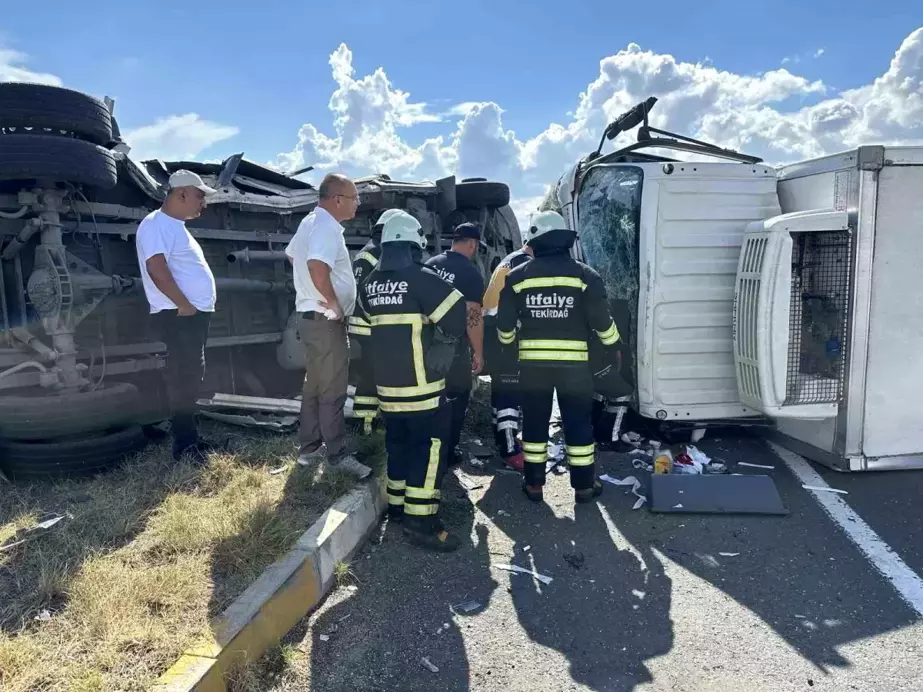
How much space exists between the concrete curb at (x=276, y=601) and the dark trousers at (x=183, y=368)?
1265 millimetres

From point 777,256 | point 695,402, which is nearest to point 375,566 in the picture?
point 695,402

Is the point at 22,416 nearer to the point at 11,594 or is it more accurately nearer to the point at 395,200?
the point at 11,594

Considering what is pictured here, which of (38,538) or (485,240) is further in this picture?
(485,240)

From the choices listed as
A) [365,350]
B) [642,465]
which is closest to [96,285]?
[365,350]

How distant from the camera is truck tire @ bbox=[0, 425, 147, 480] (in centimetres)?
389

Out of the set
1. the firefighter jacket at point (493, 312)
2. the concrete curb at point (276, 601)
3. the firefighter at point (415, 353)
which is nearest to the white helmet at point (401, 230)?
the firefighter at point (415, 353)

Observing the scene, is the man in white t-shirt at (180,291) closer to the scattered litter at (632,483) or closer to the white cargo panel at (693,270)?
the scattered litter at (632,483)

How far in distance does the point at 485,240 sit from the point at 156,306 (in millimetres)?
4875

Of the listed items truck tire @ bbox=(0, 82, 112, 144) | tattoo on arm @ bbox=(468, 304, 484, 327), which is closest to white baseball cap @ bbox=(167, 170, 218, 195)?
truck tire @ bbox=(0, 82, 112, 144)

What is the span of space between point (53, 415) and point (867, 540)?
462 cm

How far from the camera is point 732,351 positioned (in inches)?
189

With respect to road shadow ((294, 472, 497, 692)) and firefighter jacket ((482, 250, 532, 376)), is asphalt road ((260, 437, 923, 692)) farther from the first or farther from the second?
firefighter jacket ((482, 250, 532, 376))

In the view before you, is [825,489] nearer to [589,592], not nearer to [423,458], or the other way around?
[589,592]

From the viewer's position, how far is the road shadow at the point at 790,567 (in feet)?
9.15
